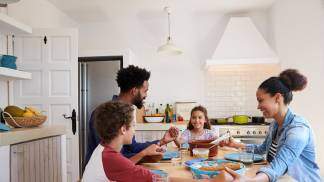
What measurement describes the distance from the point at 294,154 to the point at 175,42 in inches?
136

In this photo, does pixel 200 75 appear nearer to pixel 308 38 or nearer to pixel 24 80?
pixel 308 38

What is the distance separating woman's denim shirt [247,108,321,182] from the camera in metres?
1.34

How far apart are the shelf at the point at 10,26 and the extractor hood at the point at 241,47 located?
2353mm

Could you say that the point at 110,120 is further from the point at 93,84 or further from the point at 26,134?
the point at 93,84

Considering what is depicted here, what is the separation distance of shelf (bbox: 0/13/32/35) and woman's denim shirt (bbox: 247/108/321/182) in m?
2.50

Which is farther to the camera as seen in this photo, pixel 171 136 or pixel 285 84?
pixel 171 136

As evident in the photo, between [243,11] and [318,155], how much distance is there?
2.33 meters

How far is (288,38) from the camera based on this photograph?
3.90 metres

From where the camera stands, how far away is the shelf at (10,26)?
2633 mm

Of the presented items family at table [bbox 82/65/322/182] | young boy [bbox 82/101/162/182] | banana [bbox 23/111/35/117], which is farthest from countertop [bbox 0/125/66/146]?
young boy [bbox 82/101/162/182]

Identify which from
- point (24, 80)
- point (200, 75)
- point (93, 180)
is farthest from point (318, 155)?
point (24, 80)

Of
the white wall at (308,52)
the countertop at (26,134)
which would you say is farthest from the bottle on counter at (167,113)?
the countertop at (26,134)

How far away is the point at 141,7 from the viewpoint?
13.8 ft

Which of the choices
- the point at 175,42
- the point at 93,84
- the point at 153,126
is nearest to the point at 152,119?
the point at 153,126
